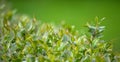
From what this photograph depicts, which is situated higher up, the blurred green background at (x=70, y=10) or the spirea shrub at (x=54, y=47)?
the blurred green background at (x=70, y=10)

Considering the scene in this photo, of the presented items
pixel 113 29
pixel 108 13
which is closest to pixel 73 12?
pixel 108 13

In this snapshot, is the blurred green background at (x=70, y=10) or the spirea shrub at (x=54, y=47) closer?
the spirea shrub at (x=54, y=47)

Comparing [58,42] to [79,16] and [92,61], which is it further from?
[79,16]

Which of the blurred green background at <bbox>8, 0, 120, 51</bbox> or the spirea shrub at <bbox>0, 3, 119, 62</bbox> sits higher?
the blurred green background at <bbox>8, 0, 120, 51</bbox>

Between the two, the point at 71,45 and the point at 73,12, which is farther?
the point at 73,12

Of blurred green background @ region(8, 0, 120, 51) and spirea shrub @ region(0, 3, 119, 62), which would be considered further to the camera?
blurred green background @ region(8, 0, 120, 51)

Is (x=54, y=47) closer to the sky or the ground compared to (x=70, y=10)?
closer to the ground

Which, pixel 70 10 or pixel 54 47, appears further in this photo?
pixel 70 10

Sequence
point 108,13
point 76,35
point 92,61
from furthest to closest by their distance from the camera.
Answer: point 108,13, point 76,35, point 92,61
